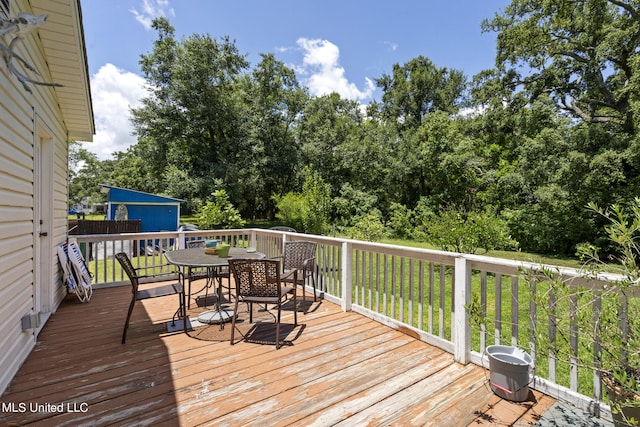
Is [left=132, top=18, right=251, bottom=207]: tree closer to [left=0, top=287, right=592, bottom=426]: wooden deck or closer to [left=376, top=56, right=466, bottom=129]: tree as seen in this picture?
[left=376, top=56, right=466, bottom=129]: tree

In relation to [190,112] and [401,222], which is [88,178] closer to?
[190,112]

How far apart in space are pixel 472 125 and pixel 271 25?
34.1ft

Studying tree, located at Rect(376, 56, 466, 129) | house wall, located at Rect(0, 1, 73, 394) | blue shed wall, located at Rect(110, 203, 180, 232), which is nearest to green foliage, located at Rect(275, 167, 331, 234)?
blue shed wall, located at Rect(110, 203, 180, 232)

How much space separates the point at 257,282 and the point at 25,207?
2220mm

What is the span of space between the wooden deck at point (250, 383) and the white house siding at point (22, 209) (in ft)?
1.13

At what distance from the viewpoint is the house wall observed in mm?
2262

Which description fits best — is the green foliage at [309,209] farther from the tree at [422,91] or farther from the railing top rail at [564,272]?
the tree at [422,91]

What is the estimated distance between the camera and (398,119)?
20.1 metres

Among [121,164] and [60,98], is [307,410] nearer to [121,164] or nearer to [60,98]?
[60,98]

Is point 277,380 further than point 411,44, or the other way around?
point 411,44

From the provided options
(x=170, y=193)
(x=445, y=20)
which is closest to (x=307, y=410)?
(x=445, y=20)

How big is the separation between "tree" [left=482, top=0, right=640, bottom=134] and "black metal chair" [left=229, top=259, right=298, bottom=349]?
12178mm

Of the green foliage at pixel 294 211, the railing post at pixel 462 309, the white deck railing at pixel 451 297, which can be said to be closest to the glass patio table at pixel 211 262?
the white deck railing at pixel 451 297

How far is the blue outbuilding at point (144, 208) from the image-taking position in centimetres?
1096
